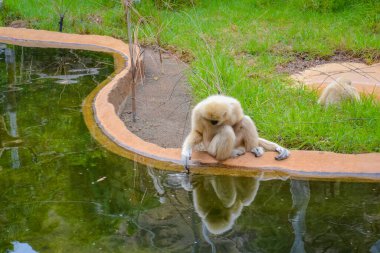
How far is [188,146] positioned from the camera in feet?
19.8

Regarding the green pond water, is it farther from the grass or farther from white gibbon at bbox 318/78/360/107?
white gibbon at bbox 318/78/360/107

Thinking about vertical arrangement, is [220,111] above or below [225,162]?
above

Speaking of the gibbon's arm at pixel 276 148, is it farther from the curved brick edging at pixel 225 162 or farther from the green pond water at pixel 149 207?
the green pond water at pixel 149 207

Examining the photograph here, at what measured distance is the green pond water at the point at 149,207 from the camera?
4.68 meters

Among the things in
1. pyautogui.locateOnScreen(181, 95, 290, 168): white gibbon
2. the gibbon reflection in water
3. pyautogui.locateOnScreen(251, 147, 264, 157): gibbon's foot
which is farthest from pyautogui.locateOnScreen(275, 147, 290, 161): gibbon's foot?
the gibbon reflection in water

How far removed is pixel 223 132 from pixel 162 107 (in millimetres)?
2481

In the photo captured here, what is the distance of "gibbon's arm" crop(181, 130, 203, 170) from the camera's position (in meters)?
5.95

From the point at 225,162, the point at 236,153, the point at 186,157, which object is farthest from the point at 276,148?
the point at 186,157

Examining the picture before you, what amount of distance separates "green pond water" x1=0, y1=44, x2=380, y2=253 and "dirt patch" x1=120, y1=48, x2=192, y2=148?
819 millimetres

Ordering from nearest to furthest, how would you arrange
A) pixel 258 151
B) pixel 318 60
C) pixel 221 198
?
1. pixel 221 198
2. pixel 258 151
3. pixel 318 60

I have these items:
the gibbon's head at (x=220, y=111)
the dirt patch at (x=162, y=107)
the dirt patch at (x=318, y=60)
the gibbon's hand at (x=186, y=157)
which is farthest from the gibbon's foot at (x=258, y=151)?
the dirt patch at (x=318, y=60)

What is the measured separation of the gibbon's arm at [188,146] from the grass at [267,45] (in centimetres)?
113

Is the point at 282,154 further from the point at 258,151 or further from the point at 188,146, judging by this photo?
the point at 188,146

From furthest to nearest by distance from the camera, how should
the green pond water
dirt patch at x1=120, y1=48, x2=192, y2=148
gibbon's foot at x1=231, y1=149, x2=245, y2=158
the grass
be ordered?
1. dirt patch at x1=120, y1=48, x2=192, y2=148
2. the grass
3. gibbon's foot at x1=231, y1=149, x2=245, y2=158
4. the green pond water
